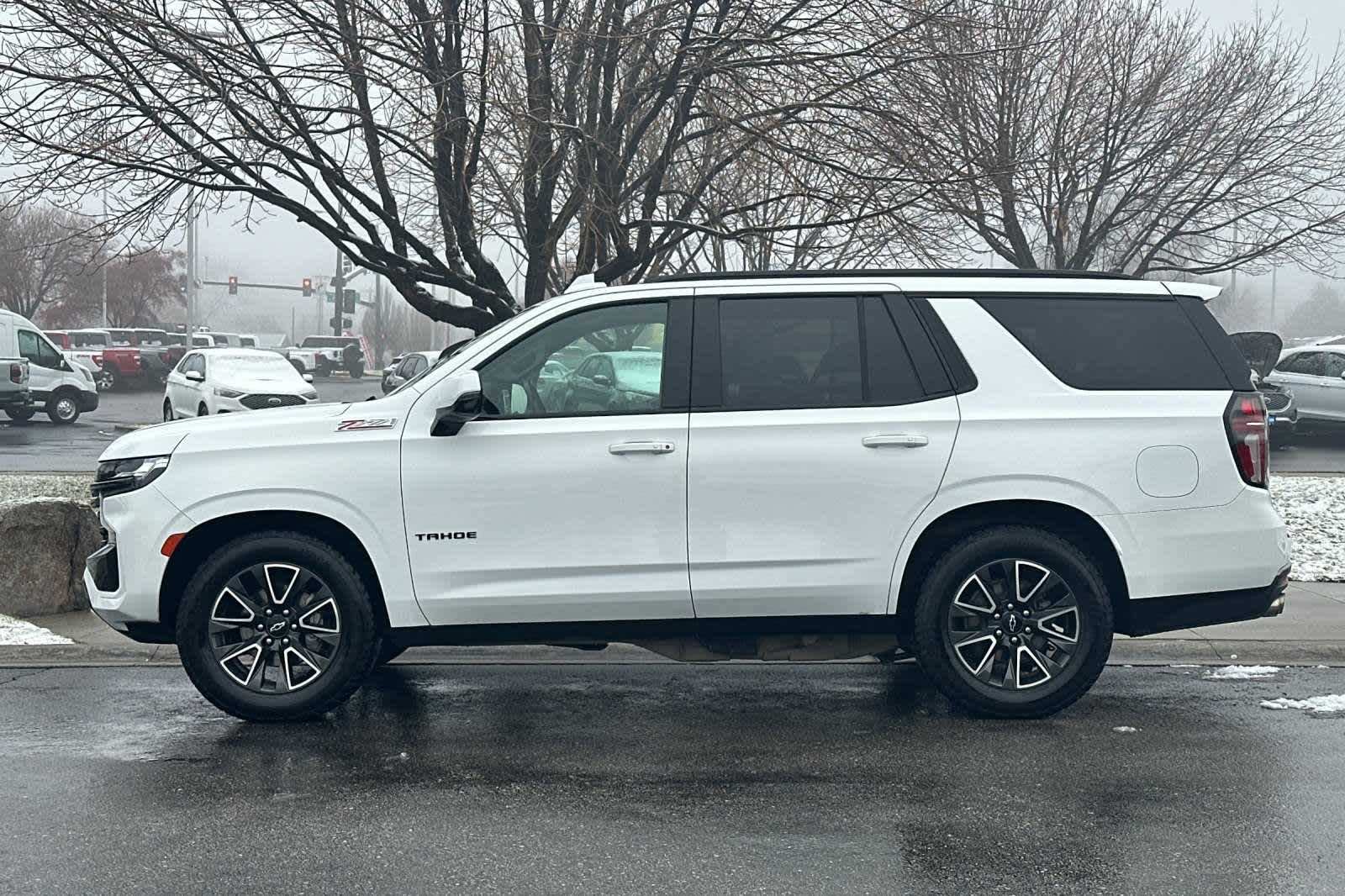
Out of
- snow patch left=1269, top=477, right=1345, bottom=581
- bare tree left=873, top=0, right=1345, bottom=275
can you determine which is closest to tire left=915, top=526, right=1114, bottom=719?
snow patch left=1269, top=477, right=1345, bottom=581

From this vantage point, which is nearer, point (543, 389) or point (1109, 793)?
point (1109, 793)

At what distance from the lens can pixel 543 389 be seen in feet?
20.1

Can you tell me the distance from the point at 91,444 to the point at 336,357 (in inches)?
1625

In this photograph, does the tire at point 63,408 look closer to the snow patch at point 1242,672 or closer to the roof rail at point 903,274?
the roof rail at point 903,274

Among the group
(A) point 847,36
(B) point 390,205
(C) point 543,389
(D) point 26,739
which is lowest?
(D) point 26,739

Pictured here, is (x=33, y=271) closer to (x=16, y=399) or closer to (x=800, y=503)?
(x=16, y=399)

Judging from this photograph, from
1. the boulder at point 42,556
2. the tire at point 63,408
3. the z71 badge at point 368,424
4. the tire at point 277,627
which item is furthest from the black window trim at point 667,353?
the tire at point 63,408

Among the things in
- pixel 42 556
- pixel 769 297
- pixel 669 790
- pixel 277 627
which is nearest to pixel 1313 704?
pixel 769 297

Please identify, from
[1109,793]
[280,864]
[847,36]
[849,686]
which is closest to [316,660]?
[280,864]

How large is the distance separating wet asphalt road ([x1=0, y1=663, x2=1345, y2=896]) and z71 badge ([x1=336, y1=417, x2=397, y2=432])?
1.31m

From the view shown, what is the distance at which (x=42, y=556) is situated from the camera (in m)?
8.70

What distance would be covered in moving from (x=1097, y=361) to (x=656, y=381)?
196 cm

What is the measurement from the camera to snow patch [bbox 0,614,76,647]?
306 inches

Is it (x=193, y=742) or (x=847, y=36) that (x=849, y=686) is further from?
(x=847, y=36)
